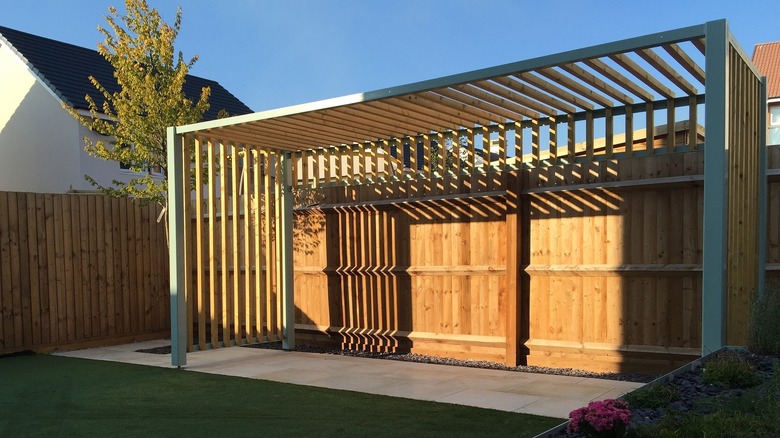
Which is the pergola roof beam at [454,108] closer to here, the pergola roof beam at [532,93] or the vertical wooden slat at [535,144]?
the vertical wooden slat at [535,144]

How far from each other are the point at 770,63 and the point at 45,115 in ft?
76.0

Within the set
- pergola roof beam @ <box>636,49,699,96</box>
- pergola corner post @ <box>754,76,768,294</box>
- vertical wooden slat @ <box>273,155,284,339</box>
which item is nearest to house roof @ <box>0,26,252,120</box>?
vertical wooden slat @ <box>273,155,284,339</box>

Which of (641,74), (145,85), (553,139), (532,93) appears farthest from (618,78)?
(145,85)

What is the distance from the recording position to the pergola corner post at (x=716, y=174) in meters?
4.62

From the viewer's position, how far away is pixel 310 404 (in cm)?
579

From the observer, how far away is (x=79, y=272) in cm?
967

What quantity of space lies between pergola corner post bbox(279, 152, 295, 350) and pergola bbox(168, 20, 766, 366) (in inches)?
0.7

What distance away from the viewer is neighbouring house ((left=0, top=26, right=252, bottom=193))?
15625 mm

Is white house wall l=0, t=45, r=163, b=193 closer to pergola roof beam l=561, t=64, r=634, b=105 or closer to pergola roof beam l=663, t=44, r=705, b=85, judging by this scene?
pergola roof beam l=561, t=64, r=634, b=105

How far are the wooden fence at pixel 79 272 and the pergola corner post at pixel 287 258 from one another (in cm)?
265

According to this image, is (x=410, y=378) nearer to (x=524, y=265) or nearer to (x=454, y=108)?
(x=524, y=265)

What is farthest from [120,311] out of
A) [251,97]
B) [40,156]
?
[251,97]

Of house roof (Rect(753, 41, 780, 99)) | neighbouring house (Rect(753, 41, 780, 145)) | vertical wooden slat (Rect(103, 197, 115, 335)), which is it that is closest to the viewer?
vertical wooden slat (Rect(103, 197, 115, 335))

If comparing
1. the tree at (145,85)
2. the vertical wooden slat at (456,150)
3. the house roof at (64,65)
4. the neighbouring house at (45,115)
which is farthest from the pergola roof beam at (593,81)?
the neighbouring house at (45,115)
